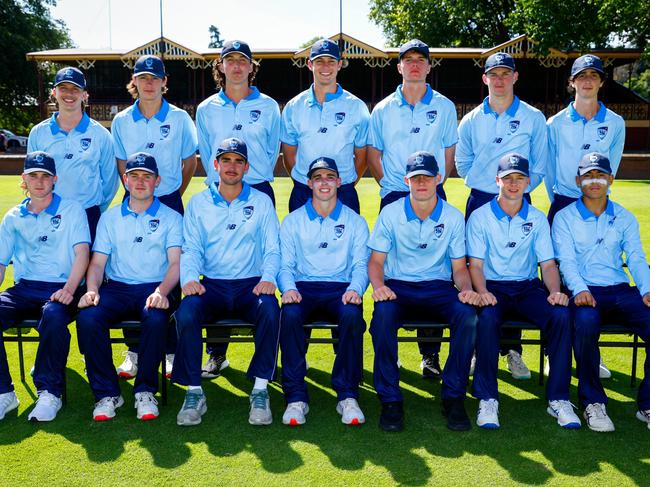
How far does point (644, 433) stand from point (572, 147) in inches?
94.1

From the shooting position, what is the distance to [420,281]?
5.05 m

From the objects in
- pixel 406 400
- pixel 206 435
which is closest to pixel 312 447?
pixel 206 435

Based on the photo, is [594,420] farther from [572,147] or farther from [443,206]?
[572,147]

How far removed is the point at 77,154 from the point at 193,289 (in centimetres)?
179

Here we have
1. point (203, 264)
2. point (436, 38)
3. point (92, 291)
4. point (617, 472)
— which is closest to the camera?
point (617, 472)

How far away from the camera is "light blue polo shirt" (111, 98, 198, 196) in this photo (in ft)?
18.7

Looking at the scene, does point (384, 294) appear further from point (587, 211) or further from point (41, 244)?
point (41, 244)

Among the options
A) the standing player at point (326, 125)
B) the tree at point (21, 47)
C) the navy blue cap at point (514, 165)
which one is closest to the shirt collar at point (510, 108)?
the navy blue cap at point (514, 165)

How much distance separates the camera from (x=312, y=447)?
4.14m

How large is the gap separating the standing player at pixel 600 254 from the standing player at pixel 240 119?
2410 millimetres

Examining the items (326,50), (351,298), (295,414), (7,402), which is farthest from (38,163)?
(295,414)

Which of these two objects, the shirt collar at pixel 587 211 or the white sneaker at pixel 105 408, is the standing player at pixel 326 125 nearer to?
the shirt collar at pixel 587 211

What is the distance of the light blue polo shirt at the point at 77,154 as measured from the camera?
5.63m

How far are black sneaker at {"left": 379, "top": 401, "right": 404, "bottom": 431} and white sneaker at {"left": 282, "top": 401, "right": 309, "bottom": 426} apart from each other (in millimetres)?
529
